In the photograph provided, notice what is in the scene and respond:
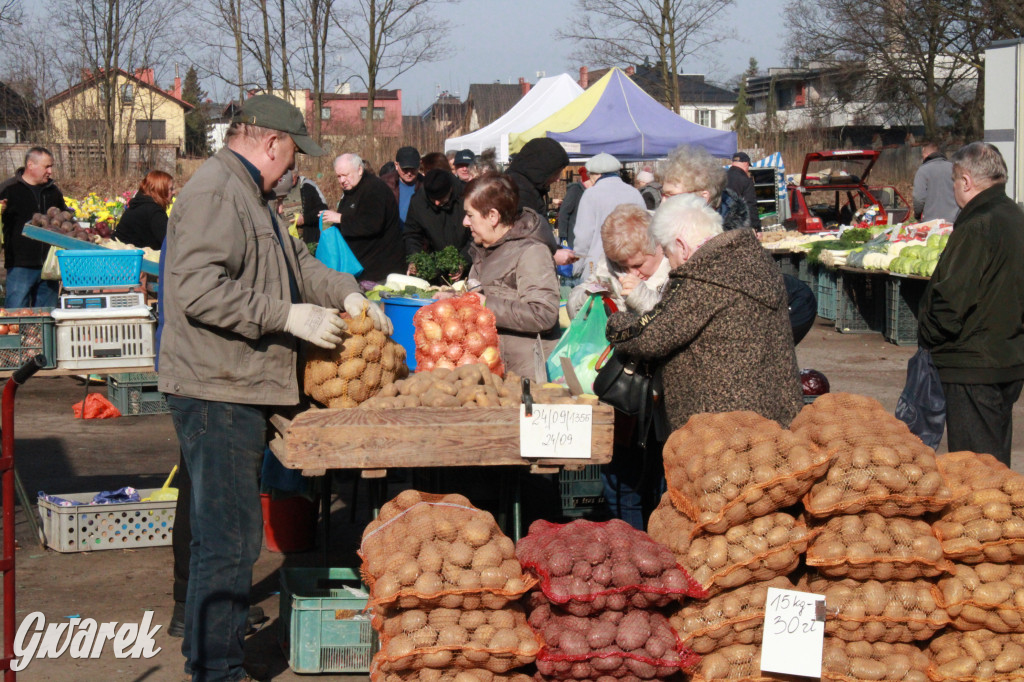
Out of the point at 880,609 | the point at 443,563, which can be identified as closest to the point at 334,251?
the point at 443,563

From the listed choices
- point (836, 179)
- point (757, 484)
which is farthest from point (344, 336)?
point (836, 179)

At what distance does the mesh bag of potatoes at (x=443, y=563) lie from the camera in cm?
306

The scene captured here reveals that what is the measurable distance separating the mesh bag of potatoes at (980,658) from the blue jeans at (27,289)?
8782 mm

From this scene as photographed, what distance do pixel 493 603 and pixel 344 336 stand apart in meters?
1.23

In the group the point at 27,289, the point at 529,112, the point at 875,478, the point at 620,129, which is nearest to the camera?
the point at 875,478

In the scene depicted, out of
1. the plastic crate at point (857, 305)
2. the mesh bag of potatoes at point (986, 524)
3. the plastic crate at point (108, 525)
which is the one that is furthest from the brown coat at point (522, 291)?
the plastic crate at point (857, 305)

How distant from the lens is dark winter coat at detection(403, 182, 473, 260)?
7.78 metres

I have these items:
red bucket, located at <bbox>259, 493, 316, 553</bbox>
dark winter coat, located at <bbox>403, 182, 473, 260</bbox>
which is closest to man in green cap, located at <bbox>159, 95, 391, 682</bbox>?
red bucket, located at <bbox>259, 493, 316, 553</bbox>

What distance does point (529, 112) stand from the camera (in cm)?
2066

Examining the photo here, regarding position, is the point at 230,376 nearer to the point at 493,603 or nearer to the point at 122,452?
the point at 493,603

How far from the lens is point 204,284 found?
10.8 feet

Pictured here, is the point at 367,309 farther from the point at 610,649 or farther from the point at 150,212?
the point at 150,212

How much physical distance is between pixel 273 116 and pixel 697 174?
7.68ft

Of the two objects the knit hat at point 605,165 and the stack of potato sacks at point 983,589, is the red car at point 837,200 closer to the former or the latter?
the knit hat at point 605,165
